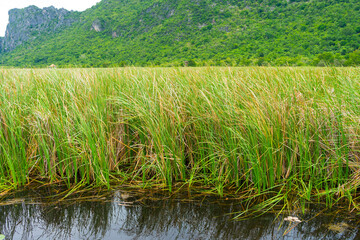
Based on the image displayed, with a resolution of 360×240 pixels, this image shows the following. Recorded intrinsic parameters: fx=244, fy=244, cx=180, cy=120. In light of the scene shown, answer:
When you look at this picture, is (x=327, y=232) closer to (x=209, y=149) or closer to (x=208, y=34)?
(x=209, y=149)

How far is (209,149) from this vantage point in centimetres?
243

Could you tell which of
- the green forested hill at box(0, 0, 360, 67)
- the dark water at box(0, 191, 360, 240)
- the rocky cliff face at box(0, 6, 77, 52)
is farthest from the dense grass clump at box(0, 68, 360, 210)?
the rocky cliff face at box(0, 6, 77, 52)

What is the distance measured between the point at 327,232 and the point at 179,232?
98 cm

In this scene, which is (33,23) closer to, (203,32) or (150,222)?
(203,32)

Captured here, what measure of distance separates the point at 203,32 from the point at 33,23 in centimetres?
9203

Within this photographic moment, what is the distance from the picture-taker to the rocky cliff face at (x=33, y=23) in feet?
335

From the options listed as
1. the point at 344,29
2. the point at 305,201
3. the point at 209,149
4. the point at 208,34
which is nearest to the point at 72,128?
the point at 209,149

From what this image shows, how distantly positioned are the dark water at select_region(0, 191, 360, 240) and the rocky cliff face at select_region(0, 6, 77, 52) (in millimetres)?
111686

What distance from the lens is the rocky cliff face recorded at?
335 ft

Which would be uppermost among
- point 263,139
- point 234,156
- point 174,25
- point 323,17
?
point 174,25

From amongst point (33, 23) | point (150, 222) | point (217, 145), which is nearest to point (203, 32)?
point (217, 145)

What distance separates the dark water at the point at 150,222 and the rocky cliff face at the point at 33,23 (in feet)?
366

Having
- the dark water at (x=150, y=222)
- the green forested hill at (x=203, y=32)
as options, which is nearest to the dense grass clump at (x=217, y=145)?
the dark water at (x=150, y=222)

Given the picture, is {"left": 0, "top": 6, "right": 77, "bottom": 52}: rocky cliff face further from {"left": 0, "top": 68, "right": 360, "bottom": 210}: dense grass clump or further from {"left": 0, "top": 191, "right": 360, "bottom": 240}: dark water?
{"left": 0, "top": 191, "right": 360, "bottom": 240}: dark water
